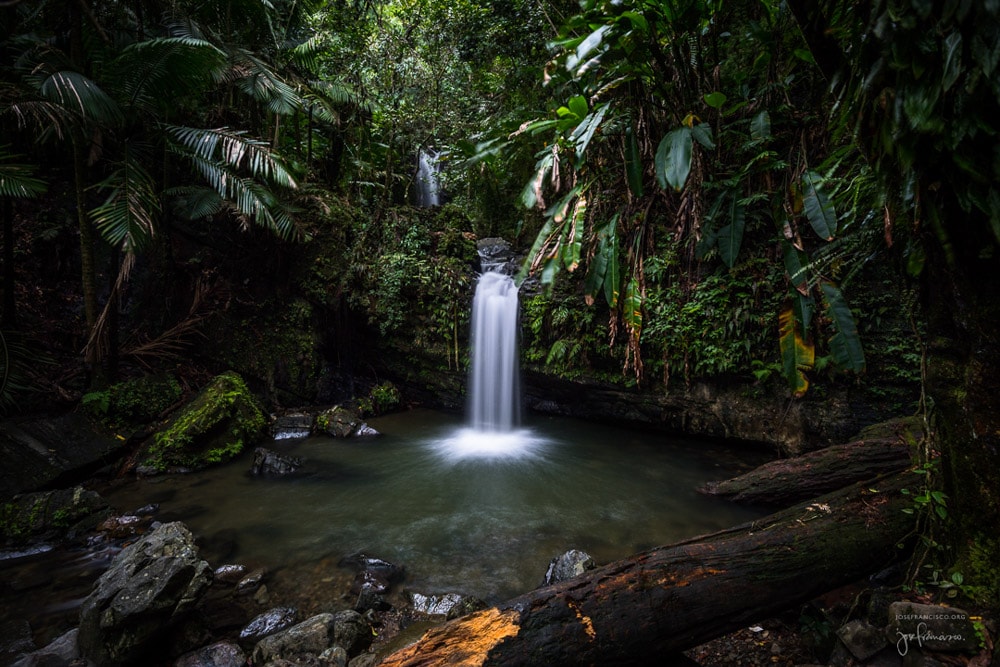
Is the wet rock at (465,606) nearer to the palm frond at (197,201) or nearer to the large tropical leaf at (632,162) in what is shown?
the large tropical leaf at (632,162)

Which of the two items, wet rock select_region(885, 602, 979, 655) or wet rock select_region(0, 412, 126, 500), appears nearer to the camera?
wet rock select_region(885, 602, 979, 655)

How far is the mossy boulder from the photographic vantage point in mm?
5477

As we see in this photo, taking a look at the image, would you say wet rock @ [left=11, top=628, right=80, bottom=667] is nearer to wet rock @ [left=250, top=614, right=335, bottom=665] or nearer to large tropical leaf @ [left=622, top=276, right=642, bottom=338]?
wet rock @ [left=250, top=614, right=335, bottom=665]

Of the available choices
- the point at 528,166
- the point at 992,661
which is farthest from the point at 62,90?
the point at 992,661

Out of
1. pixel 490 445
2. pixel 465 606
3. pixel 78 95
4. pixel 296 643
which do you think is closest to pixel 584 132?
pixel 465 606

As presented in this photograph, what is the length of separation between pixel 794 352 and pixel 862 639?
133cm

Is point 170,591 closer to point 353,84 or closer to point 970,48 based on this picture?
point 970,48

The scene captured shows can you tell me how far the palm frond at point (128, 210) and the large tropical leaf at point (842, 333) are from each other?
6.59 metres

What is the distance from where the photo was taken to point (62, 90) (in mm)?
4477

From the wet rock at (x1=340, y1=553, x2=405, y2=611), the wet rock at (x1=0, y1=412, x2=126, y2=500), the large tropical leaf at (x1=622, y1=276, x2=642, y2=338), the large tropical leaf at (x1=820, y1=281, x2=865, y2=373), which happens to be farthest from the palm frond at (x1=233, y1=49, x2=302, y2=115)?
the large tropical leaf at (x1=820, y1=281, x2=865, y2=373)

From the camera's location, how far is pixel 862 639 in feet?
5.99

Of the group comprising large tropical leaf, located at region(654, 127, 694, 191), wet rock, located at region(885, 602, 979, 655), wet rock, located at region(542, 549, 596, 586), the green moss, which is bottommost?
wet rock, located at region(542, 549, 596, 586)

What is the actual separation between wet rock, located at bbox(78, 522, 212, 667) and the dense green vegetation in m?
2.86

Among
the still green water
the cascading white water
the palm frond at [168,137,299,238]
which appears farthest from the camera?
the cascading white water
